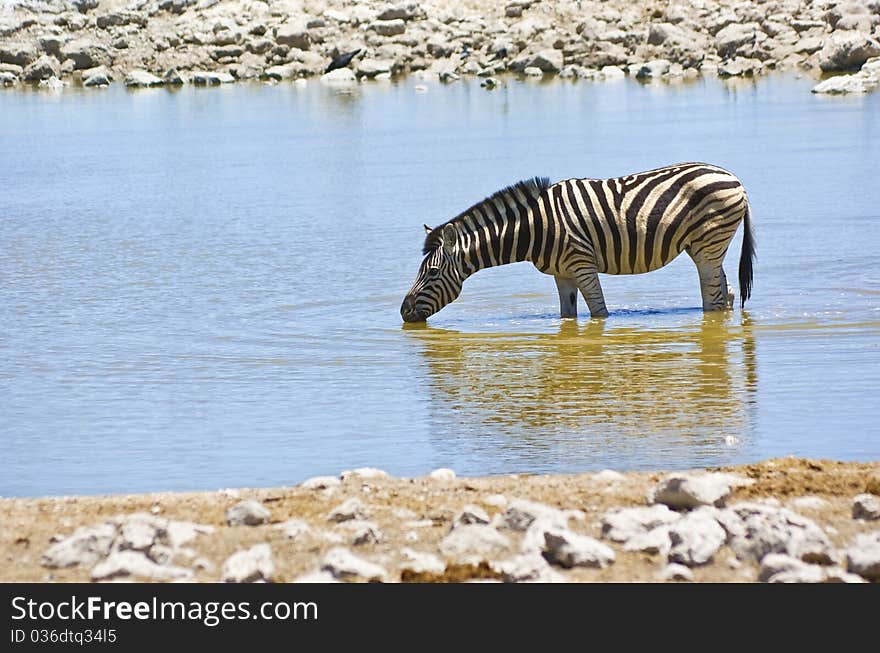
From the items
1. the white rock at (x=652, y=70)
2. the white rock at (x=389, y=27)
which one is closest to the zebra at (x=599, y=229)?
the white rock at (x=652, y=70)

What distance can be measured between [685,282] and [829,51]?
109ft

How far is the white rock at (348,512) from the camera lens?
22.5 feet

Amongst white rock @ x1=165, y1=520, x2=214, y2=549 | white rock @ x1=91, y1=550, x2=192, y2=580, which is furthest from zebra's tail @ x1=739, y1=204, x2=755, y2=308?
white rock @ x1=91, y1=550, x2=192, y2=580

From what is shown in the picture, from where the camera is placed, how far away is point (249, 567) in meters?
6.02

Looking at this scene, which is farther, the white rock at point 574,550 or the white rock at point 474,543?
the white rock at point 474,543

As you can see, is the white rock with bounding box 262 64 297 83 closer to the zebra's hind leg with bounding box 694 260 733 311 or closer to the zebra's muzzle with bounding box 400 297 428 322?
the zebra's muzzle with bounding box 400 297 428 322

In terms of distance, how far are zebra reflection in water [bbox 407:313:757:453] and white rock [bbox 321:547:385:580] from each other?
11.1 feet

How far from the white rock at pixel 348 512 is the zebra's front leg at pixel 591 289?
6.94 m

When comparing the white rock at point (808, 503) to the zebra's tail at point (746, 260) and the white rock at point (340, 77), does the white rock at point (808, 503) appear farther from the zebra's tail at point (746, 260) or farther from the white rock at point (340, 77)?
the white rock at point (340, 77)

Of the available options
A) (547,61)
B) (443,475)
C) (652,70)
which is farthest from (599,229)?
(547,61)

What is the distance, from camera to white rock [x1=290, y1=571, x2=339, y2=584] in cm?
591

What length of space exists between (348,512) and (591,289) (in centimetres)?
715
